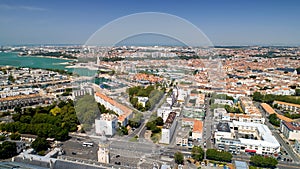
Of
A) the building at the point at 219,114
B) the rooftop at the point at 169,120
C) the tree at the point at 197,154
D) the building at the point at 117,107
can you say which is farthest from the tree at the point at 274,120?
the building at the point at 117,107

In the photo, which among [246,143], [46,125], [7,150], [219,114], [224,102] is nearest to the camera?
[7,150]

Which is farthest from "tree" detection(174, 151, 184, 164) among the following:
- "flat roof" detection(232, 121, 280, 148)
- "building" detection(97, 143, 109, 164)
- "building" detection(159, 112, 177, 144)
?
"flat roof" detection(232, 121, 280, 148)

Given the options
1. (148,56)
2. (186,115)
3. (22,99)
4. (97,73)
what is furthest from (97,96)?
(22,99)

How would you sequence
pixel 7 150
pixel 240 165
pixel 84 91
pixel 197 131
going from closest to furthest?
pixel 84 91
pixel 240 165
pixel 7 150
pixel 197 131

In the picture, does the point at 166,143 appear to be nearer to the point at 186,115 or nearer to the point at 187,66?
the point at 186,115

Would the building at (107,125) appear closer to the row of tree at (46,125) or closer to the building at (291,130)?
the row of tree at (46,125)

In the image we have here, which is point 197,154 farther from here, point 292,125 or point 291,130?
point 292,125

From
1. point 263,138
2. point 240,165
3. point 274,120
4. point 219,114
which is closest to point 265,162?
point 240,165
